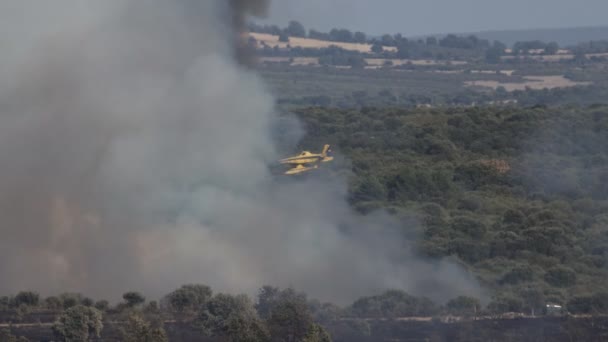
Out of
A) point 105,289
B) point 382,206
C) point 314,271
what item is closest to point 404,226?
point 382,206

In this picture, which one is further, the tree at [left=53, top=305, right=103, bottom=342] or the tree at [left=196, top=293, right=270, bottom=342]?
the tree at [left=53, top=305, right=103, bottom=342]

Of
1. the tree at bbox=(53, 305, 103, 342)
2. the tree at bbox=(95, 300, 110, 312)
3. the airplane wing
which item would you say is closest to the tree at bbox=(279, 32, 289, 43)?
the airplane wing

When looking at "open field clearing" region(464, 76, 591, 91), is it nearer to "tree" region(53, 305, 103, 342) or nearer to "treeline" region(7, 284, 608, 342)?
"treeline" region(7, 284, 608, 342)

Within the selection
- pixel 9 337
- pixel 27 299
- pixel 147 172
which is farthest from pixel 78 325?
pixel 147 172

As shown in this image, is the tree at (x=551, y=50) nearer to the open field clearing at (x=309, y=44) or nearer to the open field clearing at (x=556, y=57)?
the open field clearing at (x=556, y=57)

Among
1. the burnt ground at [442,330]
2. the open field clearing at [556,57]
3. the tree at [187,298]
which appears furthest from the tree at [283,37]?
the burnt ground at [442,330]

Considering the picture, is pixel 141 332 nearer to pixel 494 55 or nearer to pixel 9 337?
pixel 9 337
